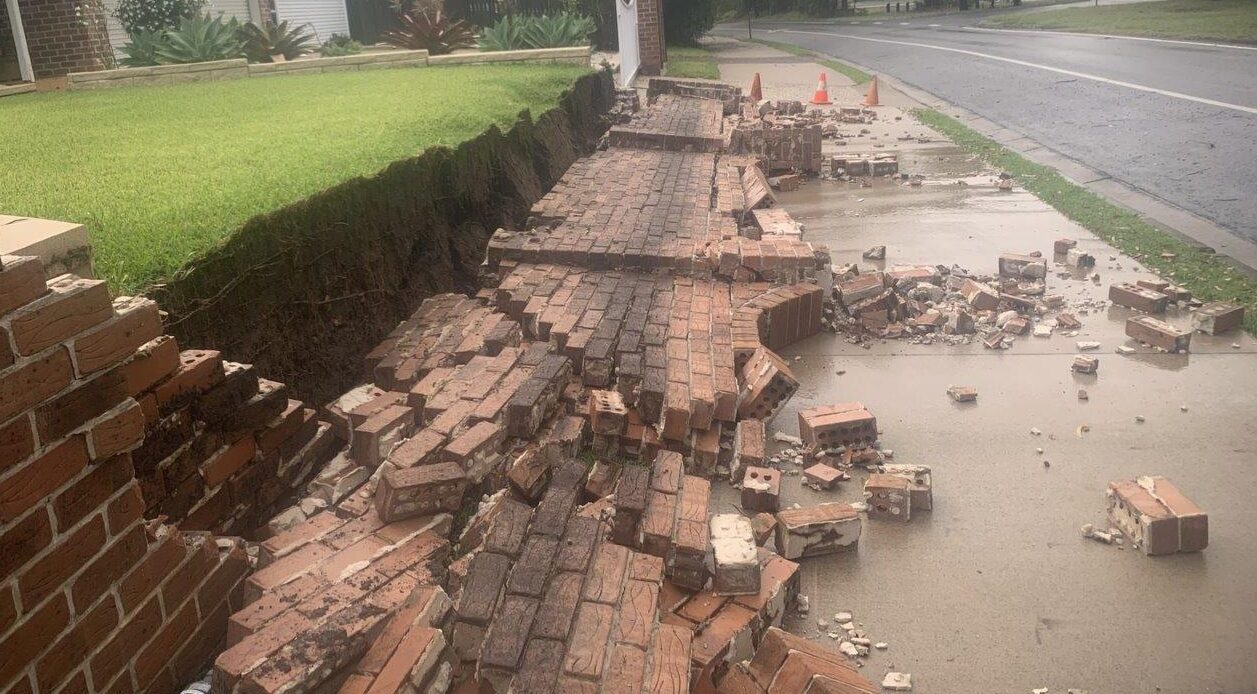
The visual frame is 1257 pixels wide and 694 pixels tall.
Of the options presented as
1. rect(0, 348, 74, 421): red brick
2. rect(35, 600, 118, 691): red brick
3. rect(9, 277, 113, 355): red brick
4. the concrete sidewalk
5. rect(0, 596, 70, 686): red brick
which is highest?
rect(9, 277, 113, 355): red brick

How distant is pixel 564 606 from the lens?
9.55 feet

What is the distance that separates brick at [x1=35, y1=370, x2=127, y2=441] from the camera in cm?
214

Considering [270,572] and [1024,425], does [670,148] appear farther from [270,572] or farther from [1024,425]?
[270,572]

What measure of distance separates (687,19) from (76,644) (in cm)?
2578

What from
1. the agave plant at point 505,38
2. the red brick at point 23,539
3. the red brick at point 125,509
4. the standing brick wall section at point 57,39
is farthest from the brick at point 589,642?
the agave plant at point 505,38

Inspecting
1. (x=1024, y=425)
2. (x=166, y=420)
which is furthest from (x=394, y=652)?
(x=1024, y=425)

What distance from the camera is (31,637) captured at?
2146mm

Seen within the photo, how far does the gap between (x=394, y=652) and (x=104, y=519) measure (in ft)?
2.82

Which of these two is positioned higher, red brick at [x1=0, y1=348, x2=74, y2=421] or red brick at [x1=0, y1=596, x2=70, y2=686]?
red brick at [x1=0, y1=348, x2=74, y2=421]

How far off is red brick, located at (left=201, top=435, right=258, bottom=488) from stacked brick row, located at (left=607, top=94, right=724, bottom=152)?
6.75 meters

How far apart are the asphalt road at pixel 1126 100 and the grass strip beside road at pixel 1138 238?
641 millimetres

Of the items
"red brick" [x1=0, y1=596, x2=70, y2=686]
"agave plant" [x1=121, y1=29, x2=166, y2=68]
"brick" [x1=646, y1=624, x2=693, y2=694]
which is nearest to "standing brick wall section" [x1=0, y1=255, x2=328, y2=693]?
"red brick" [x1=0, y1=596, x2=70, y2=686]

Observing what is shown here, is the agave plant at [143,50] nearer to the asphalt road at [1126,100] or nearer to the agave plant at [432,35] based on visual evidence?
the agave plant at [432,35]

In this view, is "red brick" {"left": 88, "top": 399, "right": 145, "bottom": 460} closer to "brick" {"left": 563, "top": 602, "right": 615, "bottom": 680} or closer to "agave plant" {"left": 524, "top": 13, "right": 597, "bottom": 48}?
"brick" {"left": 563, "top": 602, "right": 615, "bottom": 680}
